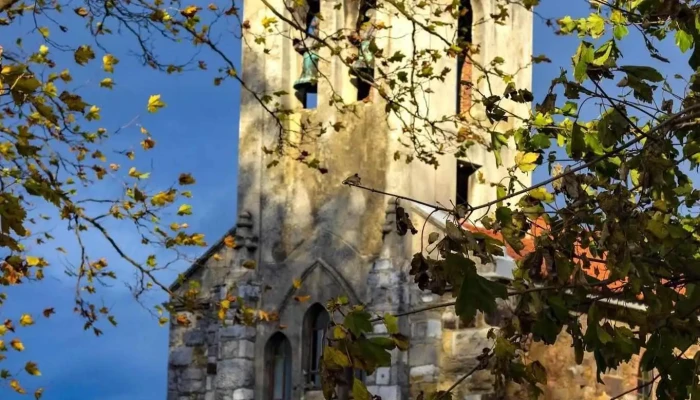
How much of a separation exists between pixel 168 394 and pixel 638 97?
12.0m

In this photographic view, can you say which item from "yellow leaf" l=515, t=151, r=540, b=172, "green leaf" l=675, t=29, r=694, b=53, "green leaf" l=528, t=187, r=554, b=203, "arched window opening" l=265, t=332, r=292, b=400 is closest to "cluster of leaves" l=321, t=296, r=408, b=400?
"yellow leaf" l=515, t=151, r=540, b=172

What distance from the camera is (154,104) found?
11633 millimetres

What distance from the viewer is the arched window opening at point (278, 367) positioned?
18609 mm

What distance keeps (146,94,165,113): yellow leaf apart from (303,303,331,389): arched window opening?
698 cm

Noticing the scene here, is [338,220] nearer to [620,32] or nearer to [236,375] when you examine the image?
[236,375]

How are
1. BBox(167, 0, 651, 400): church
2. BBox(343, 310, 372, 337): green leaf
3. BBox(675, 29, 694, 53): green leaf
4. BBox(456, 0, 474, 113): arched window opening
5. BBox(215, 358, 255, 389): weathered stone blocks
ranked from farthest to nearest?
BBox(456, 0, 474, 113): arched window opening
BBox(215, 358, 255, 389): weathered stone blocks
BBox(167, 0, 651, 400): church
BBox(675, 29, 694, 53): green leaf
BBox(343, 310, 372, 337): green leaf

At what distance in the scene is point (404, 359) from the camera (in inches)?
675

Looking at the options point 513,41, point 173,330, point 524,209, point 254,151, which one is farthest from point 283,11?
point 524,209

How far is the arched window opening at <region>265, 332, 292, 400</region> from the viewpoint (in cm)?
1861

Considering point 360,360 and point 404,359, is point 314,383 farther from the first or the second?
point 360,360

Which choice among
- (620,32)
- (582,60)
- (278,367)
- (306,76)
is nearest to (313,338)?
(278,367)

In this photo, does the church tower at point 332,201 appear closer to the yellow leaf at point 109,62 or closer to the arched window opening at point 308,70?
the arched window opening at point 308,70

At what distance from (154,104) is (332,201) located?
273 inches

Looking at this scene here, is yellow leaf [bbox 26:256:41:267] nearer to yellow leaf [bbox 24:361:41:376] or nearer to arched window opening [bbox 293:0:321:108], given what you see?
yellow leaf [bbox 24:361:41:376]
